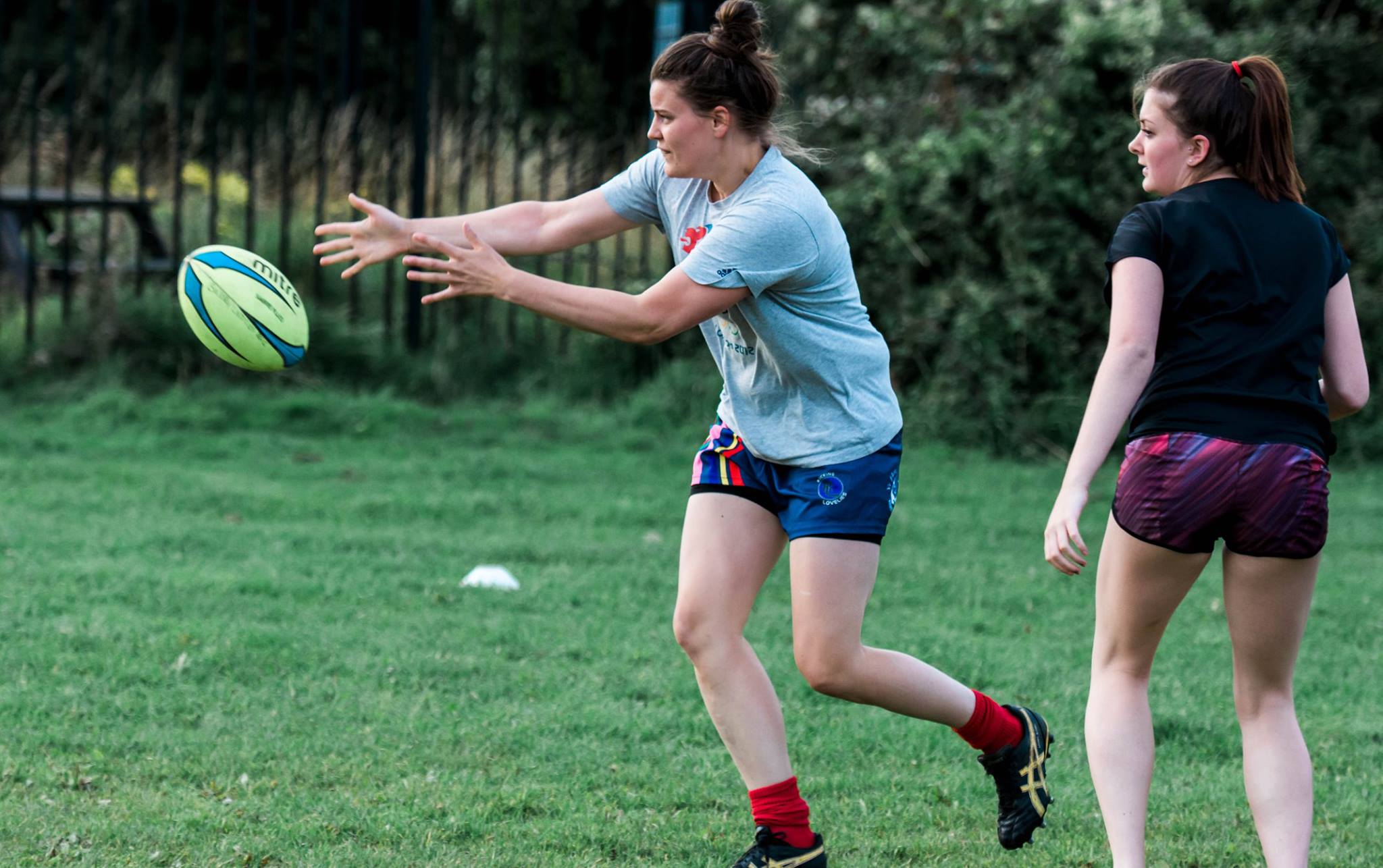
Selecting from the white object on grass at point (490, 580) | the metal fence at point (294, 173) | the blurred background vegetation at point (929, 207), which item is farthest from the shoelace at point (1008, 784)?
the metal fence at point (294, 173)

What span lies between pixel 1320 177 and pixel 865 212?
310 centimetres

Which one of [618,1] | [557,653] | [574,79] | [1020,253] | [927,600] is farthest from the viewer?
[618,1]

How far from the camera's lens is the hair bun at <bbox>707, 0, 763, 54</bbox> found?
3607 millimetres

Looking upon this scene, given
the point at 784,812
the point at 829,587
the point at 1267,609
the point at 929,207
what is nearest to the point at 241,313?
the point at 829,587

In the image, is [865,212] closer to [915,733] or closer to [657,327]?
[915,733]

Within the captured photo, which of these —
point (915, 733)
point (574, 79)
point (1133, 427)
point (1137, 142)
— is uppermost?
point (574, 79)

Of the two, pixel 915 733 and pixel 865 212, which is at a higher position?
pixel 865 212

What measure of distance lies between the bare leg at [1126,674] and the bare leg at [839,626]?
0.59 metres

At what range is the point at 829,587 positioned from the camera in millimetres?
3678

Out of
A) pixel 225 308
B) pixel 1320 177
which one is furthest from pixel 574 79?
pixel 225 308

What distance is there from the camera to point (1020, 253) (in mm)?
9930

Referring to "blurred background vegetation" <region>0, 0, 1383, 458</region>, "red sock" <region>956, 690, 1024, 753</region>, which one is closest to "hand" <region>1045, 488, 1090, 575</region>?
"red sock" <region>956, 690, 1024, 753</region>

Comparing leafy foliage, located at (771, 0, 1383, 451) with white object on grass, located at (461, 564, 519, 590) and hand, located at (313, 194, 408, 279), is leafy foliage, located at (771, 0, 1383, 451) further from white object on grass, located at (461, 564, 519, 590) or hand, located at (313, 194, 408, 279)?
hand, located at (313, 194, 408, 279)

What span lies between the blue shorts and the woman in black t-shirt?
628 mm
